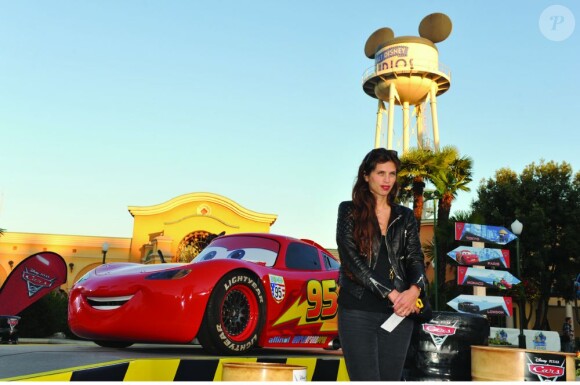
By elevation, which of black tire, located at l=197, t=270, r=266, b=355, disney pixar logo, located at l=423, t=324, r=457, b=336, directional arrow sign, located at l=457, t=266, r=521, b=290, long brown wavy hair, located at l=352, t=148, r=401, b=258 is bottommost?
directional arrow sign, located at l=457, t=266, r=521, b=290

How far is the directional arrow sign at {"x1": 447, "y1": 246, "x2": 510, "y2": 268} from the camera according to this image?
2589 centimetres

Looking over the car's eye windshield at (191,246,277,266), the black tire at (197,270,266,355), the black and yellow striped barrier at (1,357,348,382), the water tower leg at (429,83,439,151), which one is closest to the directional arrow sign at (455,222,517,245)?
the water tower leg at (429,83,439,151)

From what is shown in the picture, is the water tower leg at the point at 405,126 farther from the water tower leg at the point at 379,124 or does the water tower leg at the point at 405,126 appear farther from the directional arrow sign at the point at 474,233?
the directional arrow sign at the point at 474,233

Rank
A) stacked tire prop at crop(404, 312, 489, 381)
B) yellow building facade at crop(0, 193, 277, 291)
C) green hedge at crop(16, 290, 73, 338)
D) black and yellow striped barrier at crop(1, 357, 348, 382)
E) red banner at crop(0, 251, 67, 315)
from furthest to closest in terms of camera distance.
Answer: yellow building facade at crop(0, 193, 277, 291), green hedge at crop(16, 290, 73, 338), red banner at crop(0, 251, 67, 315), stacked tire prop at crop(404, 312, 489, 381), black and yellow striped barrier at crop(1, 357, 348, 382)

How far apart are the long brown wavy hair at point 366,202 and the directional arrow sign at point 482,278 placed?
24267 mm

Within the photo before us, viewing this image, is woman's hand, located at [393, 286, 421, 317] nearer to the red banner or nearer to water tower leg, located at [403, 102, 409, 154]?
the red banner

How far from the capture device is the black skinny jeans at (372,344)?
2701 millimetres

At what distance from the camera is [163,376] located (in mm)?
3146

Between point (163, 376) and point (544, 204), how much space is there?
111 ft

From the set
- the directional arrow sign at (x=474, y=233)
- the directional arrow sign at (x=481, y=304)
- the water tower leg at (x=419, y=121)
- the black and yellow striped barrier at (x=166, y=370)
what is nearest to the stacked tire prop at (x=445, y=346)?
the black and yellow striped barrier at (x=166, y=370)

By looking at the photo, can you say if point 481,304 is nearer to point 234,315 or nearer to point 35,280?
point 35,280

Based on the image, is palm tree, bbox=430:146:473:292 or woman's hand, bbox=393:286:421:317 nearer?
woman's hand, bbox=393:286:421:317

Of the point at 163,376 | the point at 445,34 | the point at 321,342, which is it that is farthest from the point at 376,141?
the point at 163,376

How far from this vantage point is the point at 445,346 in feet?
10.8
